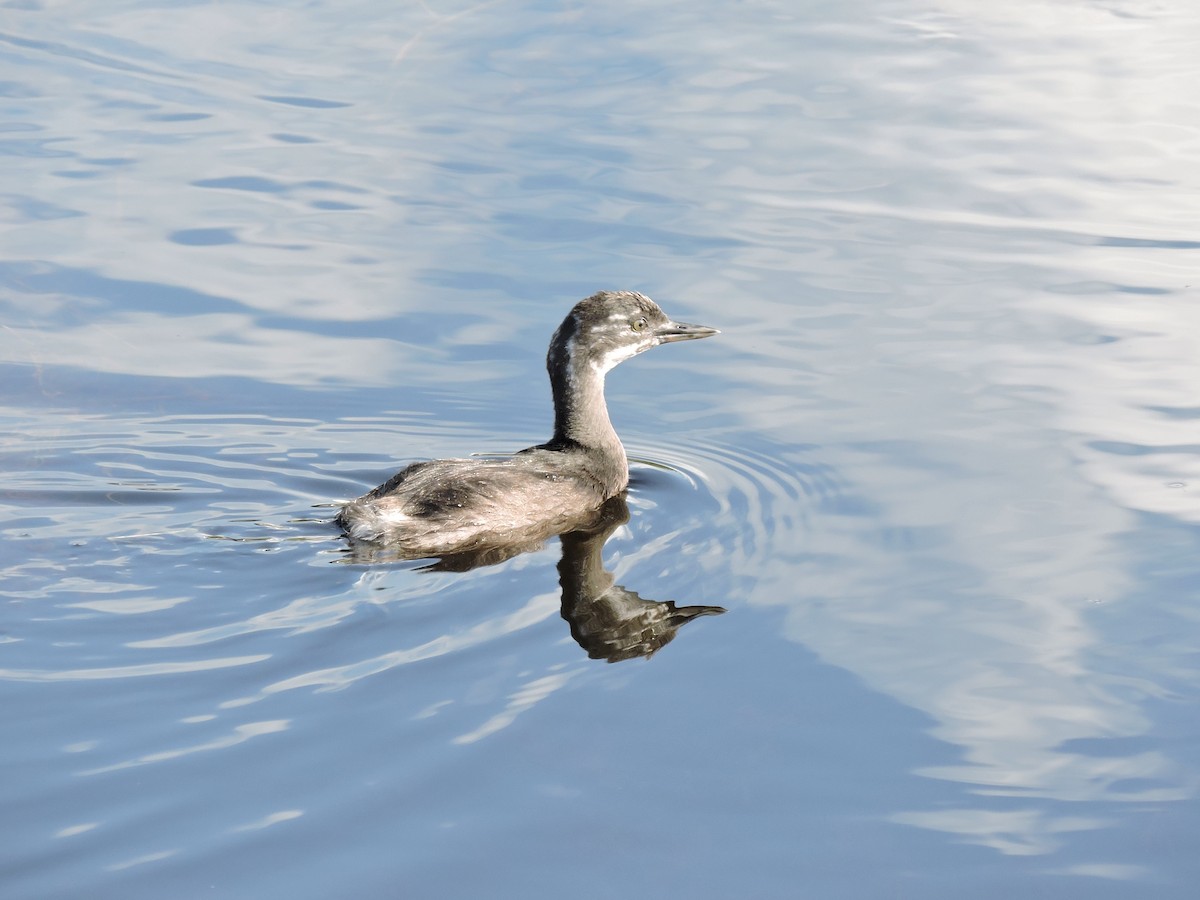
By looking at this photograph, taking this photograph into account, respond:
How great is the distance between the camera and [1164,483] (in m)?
8.37

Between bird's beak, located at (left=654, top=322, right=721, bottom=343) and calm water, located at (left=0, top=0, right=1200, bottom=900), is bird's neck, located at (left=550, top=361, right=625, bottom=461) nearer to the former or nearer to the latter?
calm water, located at (left=0, top=0, right=1200, bottom=900)

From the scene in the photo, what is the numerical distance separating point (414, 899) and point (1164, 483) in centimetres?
518

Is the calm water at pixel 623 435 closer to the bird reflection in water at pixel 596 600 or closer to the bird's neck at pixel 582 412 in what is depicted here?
the bird reflection in water at pixel 596 600

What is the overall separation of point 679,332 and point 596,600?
104 inches

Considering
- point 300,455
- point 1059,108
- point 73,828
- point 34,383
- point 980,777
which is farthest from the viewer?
point 1059,108

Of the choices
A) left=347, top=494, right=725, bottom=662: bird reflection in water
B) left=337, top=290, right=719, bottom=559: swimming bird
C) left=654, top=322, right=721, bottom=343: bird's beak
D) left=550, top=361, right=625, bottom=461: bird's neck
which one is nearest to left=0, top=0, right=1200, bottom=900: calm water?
left=347, top=494, right=725, bottom=662: bird reflection in water

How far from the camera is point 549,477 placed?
337 inches

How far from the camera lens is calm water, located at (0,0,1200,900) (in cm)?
536

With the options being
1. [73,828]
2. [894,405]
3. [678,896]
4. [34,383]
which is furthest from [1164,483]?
[34,383]

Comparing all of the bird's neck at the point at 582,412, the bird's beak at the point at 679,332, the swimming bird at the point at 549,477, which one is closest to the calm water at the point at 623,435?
the swimming bird at the point at 549,477

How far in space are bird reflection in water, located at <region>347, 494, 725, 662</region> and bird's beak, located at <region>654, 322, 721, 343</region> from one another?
1.46 m

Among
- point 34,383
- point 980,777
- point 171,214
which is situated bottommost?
point 980,777

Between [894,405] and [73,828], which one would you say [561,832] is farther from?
[894,405]

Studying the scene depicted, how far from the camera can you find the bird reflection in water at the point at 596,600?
6812mm
